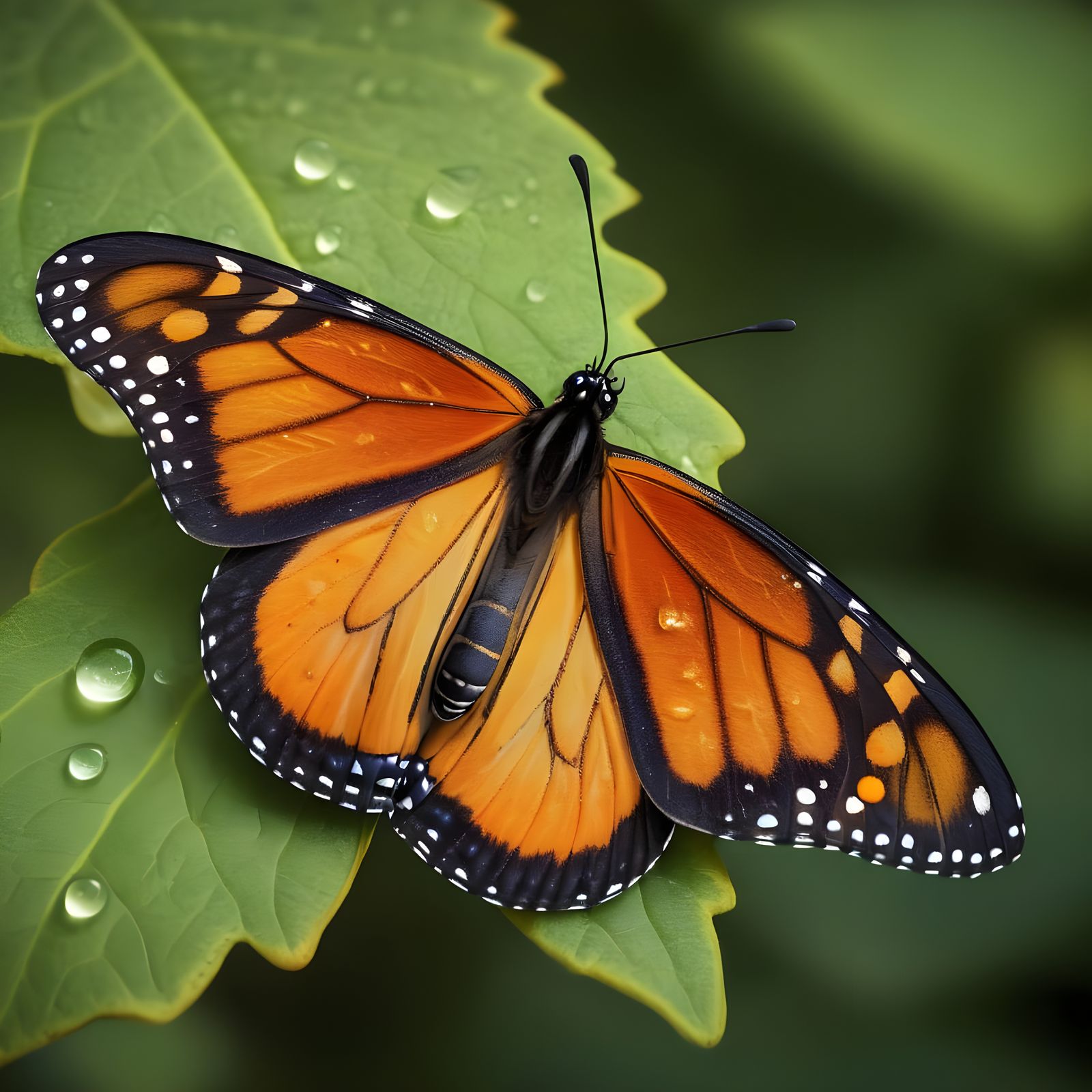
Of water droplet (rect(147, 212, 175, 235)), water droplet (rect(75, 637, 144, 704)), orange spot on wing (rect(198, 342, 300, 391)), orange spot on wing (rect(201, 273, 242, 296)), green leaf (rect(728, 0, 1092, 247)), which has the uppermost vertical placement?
green leaf (rect(728, 0, 1092, 247))

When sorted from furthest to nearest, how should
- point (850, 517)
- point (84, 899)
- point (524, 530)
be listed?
1. point (850, 517)
2. point (524, 530)
3. point (84, 899)

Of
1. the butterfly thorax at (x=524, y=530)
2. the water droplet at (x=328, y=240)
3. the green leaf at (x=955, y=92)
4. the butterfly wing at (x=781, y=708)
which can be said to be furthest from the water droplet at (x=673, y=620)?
the green leaf at (x=955, y=92)

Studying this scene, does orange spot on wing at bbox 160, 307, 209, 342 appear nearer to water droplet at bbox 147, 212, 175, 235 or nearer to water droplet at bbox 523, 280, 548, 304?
water droplet at bbox 147, 212, 175, 235

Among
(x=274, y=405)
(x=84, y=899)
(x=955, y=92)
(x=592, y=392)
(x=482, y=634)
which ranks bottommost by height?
(x=84, y=899)

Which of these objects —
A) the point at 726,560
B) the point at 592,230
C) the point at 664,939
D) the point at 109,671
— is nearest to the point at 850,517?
the point at 726,560

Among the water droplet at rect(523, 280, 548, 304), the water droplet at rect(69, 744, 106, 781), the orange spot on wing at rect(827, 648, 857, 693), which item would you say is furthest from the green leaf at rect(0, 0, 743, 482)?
the water droplet at rect(69, 744, 106, 781)

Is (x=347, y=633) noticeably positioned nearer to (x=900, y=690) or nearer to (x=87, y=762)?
(x=87, y=762)
